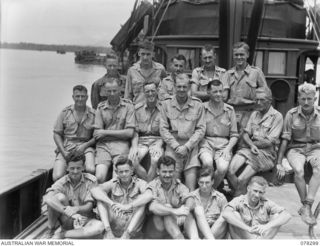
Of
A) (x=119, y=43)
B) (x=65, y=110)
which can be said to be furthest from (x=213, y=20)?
(x=65, y=110)

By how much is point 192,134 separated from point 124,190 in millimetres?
908

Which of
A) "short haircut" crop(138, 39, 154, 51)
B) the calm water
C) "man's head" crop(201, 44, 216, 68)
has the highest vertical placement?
"short haircut" crop(138, 39, 154, 51)

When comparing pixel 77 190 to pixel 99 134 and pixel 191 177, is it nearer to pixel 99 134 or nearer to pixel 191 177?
pixel 99 134

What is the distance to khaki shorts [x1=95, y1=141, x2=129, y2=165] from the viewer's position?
4238mm

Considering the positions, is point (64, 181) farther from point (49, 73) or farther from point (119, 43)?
point (49, 73)

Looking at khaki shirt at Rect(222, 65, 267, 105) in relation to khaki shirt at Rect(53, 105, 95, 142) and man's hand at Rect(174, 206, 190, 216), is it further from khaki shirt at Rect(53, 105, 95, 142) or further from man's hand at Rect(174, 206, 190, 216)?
man's hand at Rect(174, 206, 190, 216)

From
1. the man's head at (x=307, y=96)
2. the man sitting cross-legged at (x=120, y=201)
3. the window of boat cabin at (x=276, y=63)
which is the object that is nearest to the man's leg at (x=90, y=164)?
the man sitting cross-legged at (x=120, y=201)

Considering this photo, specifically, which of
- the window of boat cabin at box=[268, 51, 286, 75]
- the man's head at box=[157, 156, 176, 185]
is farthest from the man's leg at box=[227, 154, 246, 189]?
the window of boat cabin at box=[268, 51, 286, 75]

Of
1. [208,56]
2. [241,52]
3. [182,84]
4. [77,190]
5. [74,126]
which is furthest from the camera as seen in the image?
[208,56]

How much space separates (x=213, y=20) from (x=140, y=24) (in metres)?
2.86

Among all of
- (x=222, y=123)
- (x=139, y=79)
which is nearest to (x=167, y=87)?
(x=139, y=79)

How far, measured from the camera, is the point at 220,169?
4051 millimetres

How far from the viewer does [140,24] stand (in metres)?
11.4

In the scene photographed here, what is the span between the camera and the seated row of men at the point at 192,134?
4109mm
